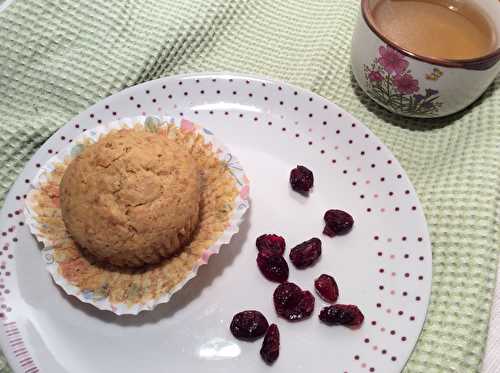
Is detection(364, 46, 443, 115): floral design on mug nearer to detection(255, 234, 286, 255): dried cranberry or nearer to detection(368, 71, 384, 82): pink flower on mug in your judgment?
detection(368, 71, 384, 82): pink flower on mug

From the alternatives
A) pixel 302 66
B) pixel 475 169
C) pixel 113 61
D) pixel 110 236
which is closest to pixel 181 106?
pixel 113 61

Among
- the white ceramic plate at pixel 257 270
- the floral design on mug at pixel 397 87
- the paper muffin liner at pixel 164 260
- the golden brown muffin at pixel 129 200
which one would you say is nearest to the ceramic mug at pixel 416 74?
the floral design on mug at pixel 397 87

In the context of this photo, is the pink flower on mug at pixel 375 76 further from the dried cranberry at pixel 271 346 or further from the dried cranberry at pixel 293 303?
the dried cranberry at pixel 271 346

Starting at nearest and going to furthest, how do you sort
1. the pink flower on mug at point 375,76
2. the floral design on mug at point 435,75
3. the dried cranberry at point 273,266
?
the dried cranberry at point 273,266
the floral design on mug at point 435,75
the pink flower on mug at point 375,76

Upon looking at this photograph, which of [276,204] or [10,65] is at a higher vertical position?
[276,204]

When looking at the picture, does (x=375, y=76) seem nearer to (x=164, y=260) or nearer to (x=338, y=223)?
(x=338, y=223)

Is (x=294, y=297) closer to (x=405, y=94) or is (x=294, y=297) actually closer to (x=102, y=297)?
(x=102, y=297)
